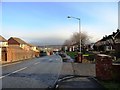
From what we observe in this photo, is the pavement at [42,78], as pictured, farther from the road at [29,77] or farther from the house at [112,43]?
the house at [112,43]

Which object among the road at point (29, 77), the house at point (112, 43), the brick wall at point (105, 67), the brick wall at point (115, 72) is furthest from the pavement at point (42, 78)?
the house at point (112, 43)

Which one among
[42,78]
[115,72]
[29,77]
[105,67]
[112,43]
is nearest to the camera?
[115,72]

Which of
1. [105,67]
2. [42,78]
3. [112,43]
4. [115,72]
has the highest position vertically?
[112,43]

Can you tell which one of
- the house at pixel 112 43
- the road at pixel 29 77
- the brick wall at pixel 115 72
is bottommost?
the road at pixel 29 77

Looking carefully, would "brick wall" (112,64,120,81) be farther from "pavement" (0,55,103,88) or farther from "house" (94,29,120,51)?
"house" (94,29,120,51)

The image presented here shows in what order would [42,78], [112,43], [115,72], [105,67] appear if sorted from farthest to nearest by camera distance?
[112,43], [42,78], [105,67], [115,72]

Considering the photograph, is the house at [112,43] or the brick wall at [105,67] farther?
the house at [112,43]

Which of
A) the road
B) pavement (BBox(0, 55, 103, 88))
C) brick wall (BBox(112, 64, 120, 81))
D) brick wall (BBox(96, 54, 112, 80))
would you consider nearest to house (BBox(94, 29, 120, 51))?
pavement (BBox(0, 55, 103, 88))

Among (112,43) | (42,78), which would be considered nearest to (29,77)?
(42,78)

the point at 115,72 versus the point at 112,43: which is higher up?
the point at 112,43

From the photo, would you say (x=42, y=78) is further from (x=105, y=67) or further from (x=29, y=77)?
(x=105, y=67)

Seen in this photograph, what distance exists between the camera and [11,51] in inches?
2302

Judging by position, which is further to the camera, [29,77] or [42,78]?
[29,77]

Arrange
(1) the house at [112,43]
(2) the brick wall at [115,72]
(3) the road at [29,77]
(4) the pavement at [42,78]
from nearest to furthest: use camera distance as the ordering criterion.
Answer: (4) the pavement at [42,78] → (3) the road at [29,77] → (2) the brick wall at [115,72] → (1) the house at [112,43]
